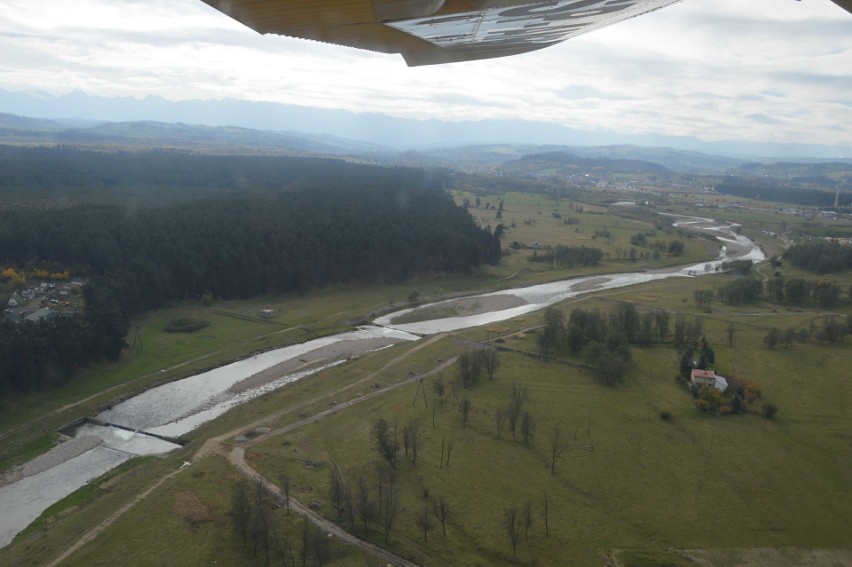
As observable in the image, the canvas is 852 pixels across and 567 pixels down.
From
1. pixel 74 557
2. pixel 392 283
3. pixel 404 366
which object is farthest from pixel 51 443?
pixel 392 283

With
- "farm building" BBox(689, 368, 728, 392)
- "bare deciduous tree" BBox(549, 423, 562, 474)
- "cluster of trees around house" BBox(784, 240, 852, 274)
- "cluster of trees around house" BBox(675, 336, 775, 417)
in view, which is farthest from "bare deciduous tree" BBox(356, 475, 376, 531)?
"cluster of trees around house" BBox(784, 240, 852, 274)

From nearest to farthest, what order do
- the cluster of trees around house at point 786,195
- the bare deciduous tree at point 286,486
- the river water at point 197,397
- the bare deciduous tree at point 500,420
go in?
the bare deciduous tree at point 286,486
the river water at point 197,397
the bare deciduous tree at point 500,420
the cluster of trees around house at point 786,195

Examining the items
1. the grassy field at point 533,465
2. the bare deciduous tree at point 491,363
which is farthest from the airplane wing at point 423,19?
the bare deciduous tree at point 491,363

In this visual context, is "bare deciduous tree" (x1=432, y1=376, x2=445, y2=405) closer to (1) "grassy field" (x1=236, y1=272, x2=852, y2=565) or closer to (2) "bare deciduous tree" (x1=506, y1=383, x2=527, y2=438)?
(1) "grassy field" (x1=236, y1=272, x2=852, y2=565)

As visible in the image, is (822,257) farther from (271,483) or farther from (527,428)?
(271,483)

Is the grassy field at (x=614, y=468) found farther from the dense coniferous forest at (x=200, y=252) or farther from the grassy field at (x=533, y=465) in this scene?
the dense coniferous forest at (x=200, y=252)

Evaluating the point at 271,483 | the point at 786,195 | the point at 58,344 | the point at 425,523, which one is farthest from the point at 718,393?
the point at 786,195
